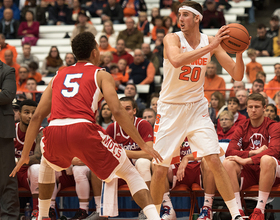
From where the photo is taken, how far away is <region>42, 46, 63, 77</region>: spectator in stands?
449 inches

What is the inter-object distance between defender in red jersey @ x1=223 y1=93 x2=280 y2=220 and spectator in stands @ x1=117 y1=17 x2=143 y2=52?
666 centimetres

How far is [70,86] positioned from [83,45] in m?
0.46

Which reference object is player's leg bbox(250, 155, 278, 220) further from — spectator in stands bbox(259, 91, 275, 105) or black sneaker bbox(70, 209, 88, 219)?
spectator in stands bbox(259, 91, 275, 105)

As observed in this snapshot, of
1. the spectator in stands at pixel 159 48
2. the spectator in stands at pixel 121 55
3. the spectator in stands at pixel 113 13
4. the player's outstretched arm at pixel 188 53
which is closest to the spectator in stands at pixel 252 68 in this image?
the spectator in stands at pixel 159 48

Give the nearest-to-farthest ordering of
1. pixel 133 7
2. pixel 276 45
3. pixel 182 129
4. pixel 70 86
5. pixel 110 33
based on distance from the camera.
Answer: pixel 70 86 → pixel 182 129 → pixel 276 45 → pixel 110 33 → pixel 133 7

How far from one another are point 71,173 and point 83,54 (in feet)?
7.69

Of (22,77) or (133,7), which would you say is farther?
(133,7)

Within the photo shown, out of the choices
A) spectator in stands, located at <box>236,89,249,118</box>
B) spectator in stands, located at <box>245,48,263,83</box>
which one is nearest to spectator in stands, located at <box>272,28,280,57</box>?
spectator in stands, located at <box>245,48,263,83</box>

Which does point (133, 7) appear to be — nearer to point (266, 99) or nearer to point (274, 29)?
point (274, 29)

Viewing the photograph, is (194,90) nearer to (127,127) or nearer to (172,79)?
(172,79)

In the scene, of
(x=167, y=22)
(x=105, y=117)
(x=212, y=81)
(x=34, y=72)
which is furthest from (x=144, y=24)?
(x=105, y=117)

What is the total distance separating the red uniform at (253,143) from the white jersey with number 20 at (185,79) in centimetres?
138

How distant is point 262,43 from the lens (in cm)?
1162

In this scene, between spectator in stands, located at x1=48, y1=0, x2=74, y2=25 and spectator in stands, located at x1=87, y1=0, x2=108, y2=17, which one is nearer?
spectator in stands, located at x1=48, y1=0, x2=74, y2=25
